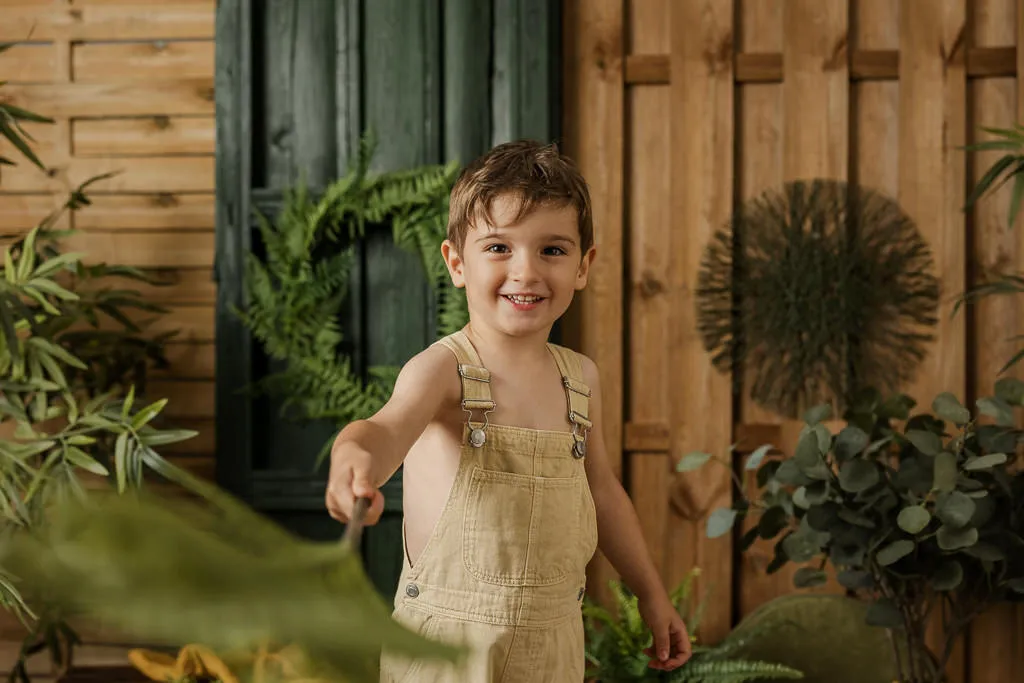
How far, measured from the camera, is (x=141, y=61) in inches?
110

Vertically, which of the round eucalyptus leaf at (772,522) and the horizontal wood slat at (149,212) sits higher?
the horizontal wood slat at (149,212)

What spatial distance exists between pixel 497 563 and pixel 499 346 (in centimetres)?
32

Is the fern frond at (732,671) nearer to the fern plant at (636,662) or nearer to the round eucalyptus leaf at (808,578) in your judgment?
the fern plant at (636,662)

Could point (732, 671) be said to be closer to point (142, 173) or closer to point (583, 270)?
point (583, 270)

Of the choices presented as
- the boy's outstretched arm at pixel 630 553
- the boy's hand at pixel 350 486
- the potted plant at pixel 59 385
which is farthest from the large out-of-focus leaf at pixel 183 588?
the potted plant at pixel 59 385

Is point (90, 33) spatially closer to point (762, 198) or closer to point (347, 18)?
point (347, 18)

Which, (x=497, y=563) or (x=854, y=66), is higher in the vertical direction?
(x=854, y=66)

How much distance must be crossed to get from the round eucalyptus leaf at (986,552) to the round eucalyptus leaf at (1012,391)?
1.10 feet

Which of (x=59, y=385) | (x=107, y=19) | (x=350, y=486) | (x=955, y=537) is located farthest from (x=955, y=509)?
(x=107, y=19)

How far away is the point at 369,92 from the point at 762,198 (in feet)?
3.72

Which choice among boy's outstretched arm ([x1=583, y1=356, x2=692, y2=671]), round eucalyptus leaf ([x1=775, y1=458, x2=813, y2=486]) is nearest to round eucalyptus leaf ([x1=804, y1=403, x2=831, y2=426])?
round eucalyptus leaf ([x1=775, y1=458, x2=813, y2=486])

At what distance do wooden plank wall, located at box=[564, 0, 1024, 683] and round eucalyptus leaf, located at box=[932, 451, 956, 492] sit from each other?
62cm

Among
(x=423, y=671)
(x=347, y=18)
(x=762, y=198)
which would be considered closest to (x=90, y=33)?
(x=347, y=18)

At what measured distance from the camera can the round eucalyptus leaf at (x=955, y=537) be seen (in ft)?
6.55
